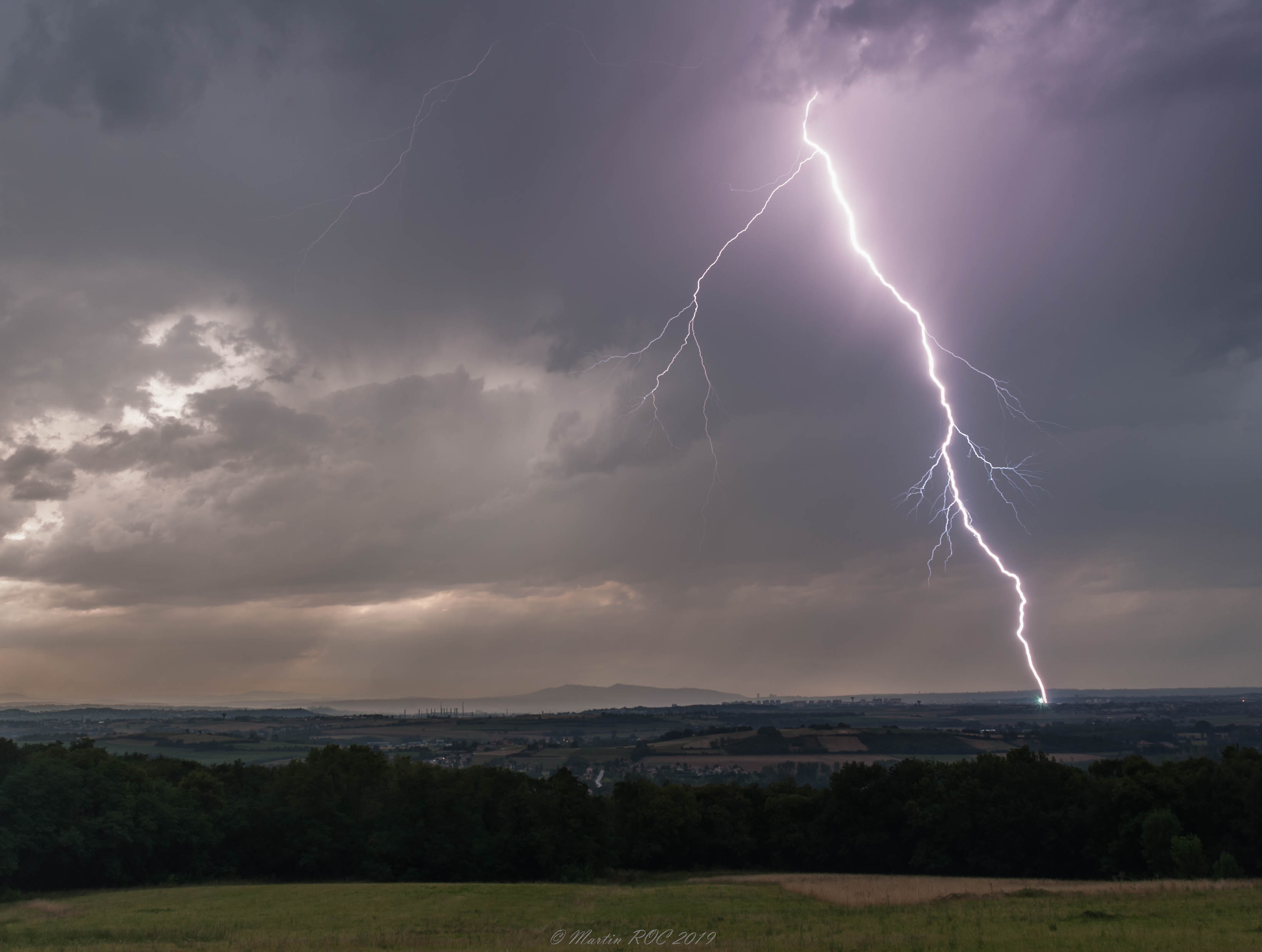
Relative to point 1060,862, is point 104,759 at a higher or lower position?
higher

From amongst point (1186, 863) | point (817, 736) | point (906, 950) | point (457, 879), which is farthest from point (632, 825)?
point (817, 736)

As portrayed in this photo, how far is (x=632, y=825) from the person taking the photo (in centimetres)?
5997

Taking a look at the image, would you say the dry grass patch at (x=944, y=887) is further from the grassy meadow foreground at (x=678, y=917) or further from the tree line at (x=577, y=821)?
the tree line at (x=577, y=821)

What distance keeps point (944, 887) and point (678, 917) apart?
612 inches

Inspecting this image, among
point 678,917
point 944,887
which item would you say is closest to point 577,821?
point 944,887

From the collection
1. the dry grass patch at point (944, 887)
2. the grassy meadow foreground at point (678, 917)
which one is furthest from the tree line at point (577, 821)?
the grassy meadow foreground at point (678, 917)

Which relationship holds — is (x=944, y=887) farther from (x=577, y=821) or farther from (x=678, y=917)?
(x=577, y=821)

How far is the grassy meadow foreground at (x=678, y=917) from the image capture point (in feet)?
75.8

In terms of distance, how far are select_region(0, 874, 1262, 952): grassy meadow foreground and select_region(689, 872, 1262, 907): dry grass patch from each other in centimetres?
19

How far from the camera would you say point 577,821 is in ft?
182

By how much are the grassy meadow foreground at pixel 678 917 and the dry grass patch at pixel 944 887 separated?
19 centimetres

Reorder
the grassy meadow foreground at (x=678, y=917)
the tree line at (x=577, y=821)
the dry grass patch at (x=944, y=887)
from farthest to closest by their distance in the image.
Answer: the tree line at (x=577, y=821) → the dry grass patch at (x=944, y=887) → the grassy meadow foreground at (x=678, y=917)

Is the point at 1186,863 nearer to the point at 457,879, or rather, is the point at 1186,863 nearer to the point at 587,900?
the point at 587,900

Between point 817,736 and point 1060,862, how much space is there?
145437 millimetres
